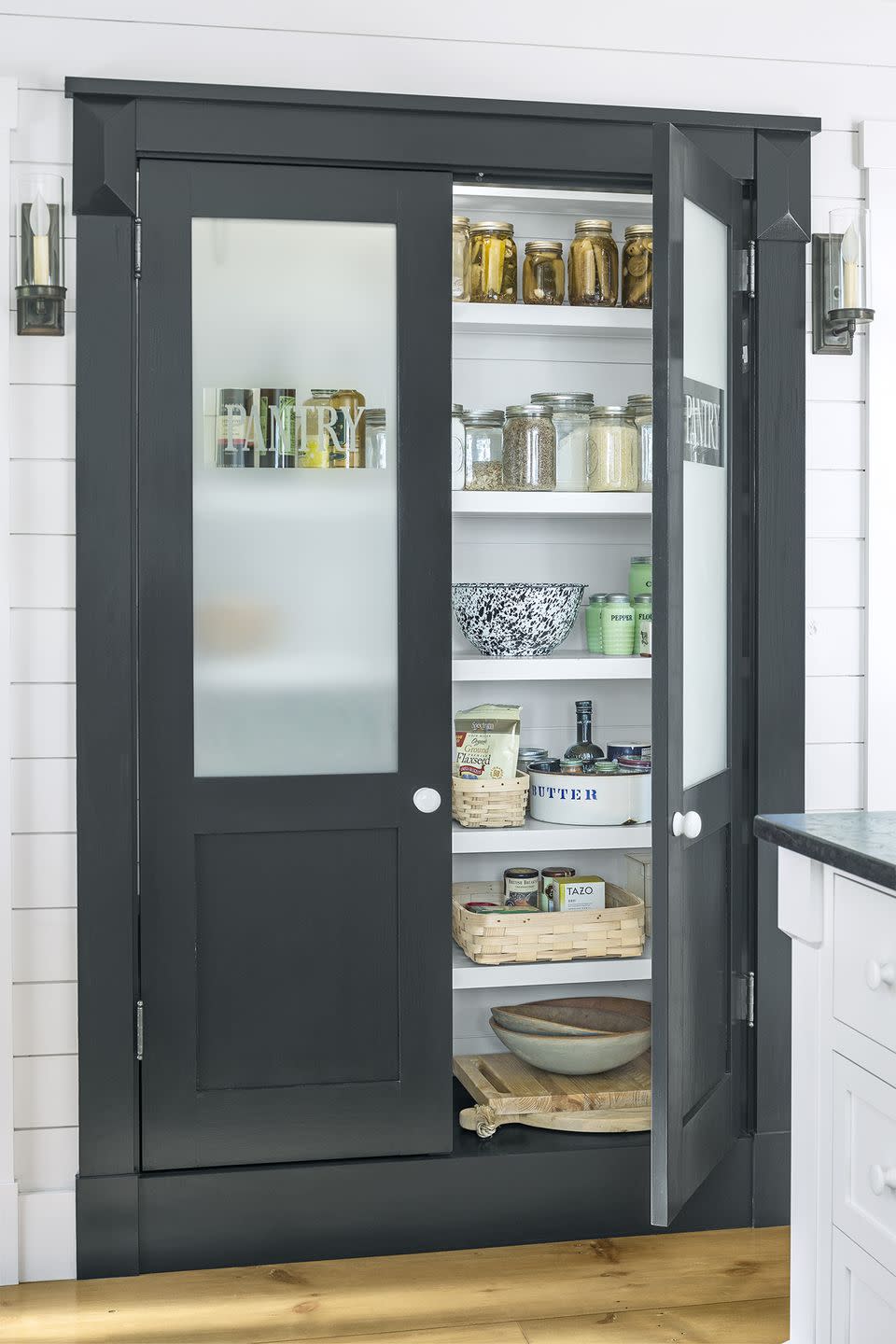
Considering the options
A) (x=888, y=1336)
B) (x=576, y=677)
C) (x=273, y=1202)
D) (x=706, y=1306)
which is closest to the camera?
(x=888, y=1336)

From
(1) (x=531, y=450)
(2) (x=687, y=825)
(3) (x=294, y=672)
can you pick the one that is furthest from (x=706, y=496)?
(3) (x=294, y=672)

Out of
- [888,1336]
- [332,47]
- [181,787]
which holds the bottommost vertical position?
[888,1336]

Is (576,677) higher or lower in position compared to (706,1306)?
higher

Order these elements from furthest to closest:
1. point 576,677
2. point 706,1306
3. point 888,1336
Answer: point 576,677 → point 706,1306 → point 888,1336

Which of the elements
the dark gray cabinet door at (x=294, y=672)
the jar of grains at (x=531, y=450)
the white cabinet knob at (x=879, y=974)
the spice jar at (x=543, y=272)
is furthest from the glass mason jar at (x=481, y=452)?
the white cabinet knob at (x=879, y=974)

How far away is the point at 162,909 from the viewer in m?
2.49

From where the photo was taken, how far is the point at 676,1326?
2.30m

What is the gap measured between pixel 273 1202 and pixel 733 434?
5.96 feet

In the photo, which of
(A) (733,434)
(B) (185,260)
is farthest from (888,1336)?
(B) (185,260)

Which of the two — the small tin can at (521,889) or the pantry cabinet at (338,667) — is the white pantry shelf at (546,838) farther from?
the small tin can at (521,889)

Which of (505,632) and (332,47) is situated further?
(505,632)

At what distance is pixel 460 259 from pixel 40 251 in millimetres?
850

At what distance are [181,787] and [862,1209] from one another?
1.44 m

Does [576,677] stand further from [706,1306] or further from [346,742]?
[706,1306]
